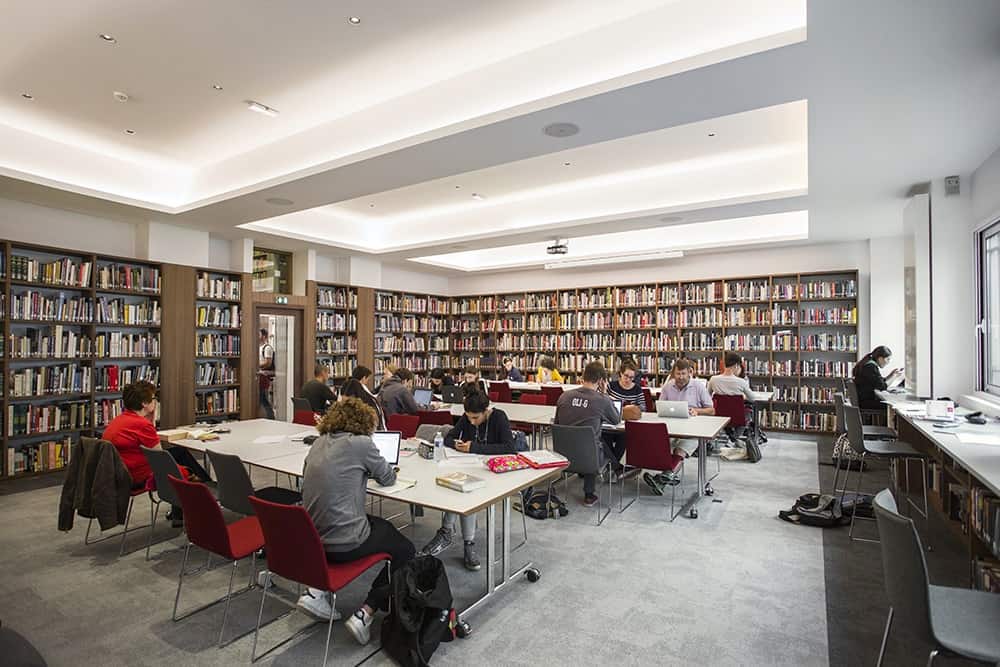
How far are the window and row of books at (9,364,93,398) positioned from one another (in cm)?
941

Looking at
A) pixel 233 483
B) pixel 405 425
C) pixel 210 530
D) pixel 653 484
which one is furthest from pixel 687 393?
pixel 210 530

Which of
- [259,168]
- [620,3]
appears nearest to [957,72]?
[620,3]

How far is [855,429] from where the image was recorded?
14.8 ft

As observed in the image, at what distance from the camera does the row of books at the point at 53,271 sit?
5.86 meters

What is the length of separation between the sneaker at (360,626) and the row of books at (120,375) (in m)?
5.16

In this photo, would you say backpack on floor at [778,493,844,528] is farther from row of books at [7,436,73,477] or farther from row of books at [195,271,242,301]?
row of books at [7,436,73,477]

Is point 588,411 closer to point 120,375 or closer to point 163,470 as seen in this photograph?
point 163,470

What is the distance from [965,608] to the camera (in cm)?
207

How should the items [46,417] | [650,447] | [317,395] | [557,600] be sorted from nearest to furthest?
1. [557,600]
2. [650,447]
3. [46,417]
4. [317,395]

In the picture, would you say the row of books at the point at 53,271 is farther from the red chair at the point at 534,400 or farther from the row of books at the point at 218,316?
the red chair at the point at 534,400

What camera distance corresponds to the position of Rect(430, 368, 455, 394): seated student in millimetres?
8570

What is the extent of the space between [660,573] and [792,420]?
6410mm

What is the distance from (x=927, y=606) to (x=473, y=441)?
2.79 m

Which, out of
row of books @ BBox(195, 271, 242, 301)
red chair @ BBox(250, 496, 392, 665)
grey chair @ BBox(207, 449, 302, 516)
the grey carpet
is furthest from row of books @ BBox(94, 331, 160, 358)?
red chair @ BBox(250, 496, 392, 665)
